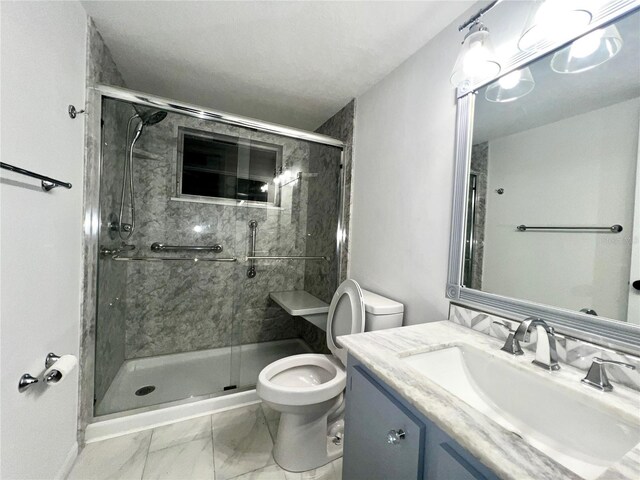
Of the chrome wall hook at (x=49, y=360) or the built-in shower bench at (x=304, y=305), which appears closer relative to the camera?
the chrome wall hook at (x=49, y=360)

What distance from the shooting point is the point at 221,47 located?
1.49 meters

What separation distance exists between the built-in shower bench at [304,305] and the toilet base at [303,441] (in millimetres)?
808

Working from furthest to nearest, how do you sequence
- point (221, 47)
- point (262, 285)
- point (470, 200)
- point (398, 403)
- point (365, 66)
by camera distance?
point (262, 285)
point (365, 66)
point (221, 47)
point (470, 200)
point (398, 403)

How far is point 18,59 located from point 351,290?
167cm

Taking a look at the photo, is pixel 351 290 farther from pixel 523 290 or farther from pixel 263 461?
pixel 263 461

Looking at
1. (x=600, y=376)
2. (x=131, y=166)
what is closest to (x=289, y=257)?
(x=131, y=166)

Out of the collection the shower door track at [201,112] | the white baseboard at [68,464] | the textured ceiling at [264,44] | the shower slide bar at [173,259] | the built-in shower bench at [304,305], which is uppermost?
the textured ceiling at [264,44]

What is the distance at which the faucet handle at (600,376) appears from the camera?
2.15 ft

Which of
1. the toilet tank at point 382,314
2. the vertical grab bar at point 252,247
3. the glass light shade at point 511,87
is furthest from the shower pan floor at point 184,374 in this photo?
the glass light shade at point 511,87

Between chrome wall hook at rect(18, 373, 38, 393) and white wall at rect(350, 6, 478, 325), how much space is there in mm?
1627

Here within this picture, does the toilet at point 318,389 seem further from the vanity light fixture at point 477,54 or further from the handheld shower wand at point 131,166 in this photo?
the handheld shower wand at point 131,166

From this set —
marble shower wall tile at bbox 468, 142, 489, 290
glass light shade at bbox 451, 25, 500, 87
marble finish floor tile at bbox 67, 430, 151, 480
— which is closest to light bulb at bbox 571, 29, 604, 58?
glass light shade at bbox 451, 25, 500, 87

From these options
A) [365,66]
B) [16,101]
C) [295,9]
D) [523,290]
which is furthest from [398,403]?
[365,66]

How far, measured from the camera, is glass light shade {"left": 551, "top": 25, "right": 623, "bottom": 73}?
0.76 meters
